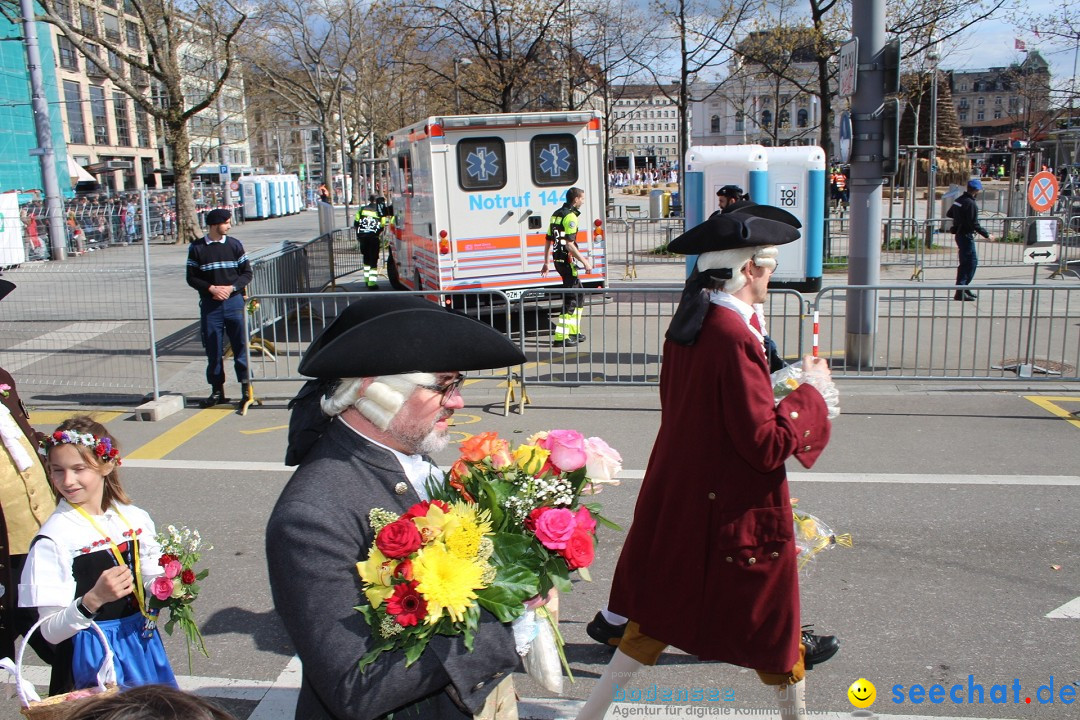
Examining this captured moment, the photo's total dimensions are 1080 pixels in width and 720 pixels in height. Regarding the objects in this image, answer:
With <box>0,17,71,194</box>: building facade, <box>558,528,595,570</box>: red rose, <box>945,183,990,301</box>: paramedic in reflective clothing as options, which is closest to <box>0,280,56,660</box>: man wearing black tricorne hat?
<box>558,528,595,570</box>: red rose

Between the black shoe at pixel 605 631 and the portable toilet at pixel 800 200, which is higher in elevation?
the portable toilet at pixel 800 200

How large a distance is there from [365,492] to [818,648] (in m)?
2.59

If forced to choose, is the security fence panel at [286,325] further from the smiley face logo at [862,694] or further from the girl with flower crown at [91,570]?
the girl with flower crown at [91,570]

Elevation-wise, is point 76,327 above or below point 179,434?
above

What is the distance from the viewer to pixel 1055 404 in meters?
8.23

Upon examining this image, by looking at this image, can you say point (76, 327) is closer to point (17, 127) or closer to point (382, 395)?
point (382, 395)

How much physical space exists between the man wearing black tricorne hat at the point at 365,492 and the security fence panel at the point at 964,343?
19.1ft

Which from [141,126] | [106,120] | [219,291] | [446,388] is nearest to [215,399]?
[219,291]

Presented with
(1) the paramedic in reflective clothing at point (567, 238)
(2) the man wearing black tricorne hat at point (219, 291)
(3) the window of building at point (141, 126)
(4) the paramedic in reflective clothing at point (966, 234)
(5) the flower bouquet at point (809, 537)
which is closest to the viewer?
(5) the flower bouquet at point (809, 537)

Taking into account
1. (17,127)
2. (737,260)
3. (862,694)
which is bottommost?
(862,694)

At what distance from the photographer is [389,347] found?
204 cm

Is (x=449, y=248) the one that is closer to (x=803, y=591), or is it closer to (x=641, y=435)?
(x=641, y=435)

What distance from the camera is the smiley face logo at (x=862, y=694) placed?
369cm

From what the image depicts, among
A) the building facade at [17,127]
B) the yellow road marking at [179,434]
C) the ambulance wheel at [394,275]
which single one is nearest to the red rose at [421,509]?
the yellow road marking at [179,434]
